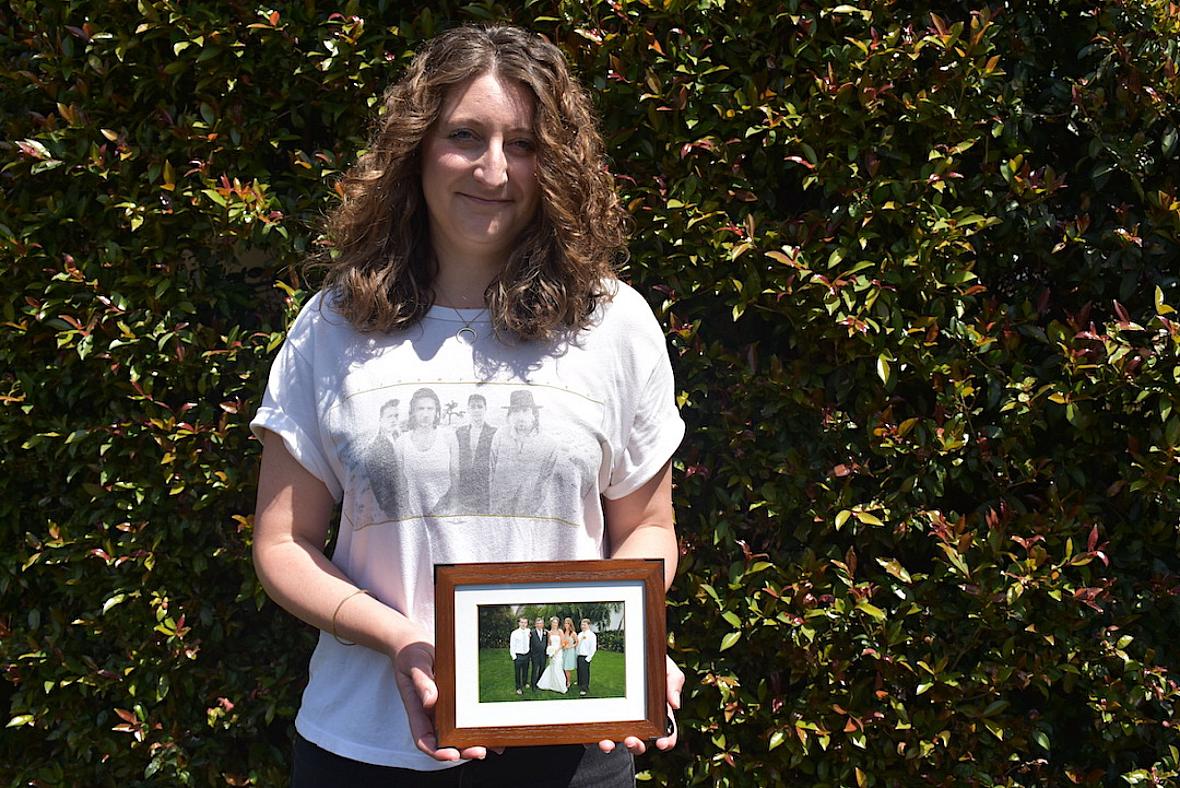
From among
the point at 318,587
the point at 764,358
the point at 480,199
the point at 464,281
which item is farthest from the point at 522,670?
the point at 764,358

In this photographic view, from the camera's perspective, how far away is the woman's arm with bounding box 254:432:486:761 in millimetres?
1889

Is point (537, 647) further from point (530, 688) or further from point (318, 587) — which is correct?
point (318, 587)

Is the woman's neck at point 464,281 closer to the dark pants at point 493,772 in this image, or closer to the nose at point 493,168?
the nose at point 493,168

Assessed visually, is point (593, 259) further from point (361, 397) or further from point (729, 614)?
point (729, 614)

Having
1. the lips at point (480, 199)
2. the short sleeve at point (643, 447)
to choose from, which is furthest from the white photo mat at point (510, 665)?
the lips at point (480, 199)

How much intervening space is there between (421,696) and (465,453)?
44 centimetres

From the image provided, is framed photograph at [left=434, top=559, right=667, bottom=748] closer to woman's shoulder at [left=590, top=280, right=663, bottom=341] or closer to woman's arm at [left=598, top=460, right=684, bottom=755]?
woman's arm at [left=598, top=460, right=684, bottom=755]

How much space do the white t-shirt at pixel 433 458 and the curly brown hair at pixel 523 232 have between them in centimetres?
6

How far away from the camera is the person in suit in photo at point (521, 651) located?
1888 mm

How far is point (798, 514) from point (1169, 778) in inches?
43.0

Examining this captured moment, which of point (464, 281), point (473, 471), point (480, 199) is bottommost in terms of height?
point (473, 471)

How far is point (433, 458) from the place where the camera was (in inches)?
79.5

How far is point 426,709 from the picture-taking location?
1.87 metres

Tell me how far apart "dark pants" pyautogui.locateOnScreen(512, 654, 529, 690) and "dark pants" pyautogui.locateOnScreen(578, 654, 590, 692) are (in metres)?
0.09
